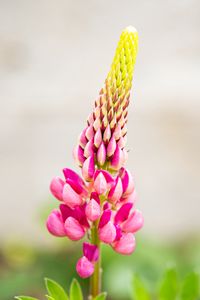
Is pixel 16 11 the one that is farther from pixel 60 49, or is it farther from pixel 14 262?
pixel 14 262

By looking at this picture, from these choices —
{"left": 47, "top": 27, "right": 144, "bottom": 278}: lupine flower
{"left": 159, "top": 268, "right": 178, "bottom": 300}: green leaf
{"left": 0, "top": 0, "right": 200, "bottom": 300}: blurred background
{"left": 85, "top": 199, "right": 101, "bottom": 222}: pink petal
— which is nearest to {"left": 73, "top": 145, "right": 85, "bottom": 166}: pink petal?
{"left": 47, "top": 27, "right": 144, "bottom": 278}: lupine flower

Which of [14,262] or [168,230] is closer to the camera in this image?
[14,262]

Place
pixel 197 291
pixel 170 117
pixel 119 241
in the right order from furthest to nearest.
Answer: pixel 170 117
pixel 197 291
pixel 119 241

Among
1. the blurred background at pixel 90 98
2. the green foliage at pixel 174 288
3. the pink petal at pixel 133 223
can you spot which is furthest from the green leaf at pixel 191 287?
the blurred background at pixel 90 98

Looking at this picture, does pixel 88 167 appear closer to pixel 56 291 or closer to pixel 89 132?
pixel 89 132

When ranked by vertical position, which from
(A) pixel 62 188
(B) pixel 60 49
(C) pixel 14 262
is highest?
(B) pixel 60 49

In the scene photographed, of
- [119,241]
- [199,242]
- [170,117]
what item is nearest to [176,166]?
[170,117]

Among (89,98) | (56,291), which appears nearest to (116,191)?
(56,291)

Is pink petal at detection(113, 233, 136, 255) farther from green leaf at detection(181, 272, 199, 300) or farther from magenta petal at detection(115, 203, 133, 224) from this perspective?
green leaf at detection(181, 272, 199, 300)
